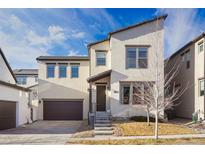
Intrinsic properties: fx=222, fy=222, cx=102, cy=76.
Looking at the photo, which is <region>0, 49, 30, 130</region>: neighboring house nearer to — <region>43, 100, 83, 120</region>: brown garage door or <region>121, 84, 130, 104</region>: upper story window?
<region>43, 100, 83, 120</region>: brown garage door

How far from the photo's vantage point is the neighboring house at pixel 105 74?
16.2 m

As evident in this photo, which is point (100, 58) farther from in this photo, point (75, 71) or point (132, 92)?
point (132, 92)

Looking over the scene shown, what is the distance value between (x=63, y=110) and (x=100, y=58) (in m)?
6.58

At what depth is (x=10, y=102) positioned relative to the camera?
53.2 feet

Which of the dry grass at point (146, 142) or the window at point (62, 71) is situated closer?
the dry grass at point (146, 142)

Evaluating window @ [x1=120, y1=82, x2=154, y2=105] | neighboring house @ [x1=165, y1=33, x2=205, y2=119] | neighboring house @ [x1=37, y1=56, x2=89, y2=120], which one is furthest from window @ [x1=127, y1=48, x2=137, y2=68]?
neighboring house @ [x1=37, y1=56, x2=89, y2=120]

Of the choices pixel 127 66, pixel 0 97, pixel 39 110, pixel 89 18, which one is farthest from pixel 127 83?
pixel 39 110

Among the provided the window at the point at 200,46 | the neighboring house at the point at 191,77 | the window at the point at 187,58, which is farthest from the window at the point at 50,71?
the window at the point at 200,46

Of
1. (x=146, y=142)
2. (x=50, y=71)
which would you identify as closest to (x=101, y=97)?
(x=50, y=71)

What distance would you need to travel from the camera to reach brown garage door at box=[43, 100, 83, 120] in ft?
72.3

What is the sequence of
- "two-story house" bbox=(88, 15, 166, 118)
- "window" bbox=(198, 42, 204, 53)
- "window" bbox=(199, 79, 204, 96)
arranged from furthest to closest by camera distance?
"two-story house" bbox=(88, 15, 166, 118) → "window" bbox=(199, 79, 204, 96) → "window" bbox=(198, 42, 204, 53)

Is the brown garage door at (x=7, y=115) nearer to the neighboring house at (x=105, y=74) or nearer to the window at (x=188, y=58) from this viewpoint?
the neighboring house at (x=105, y=74)

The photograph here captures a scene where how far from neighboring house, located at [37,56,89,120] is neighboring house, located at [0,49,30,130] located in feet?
7.52
